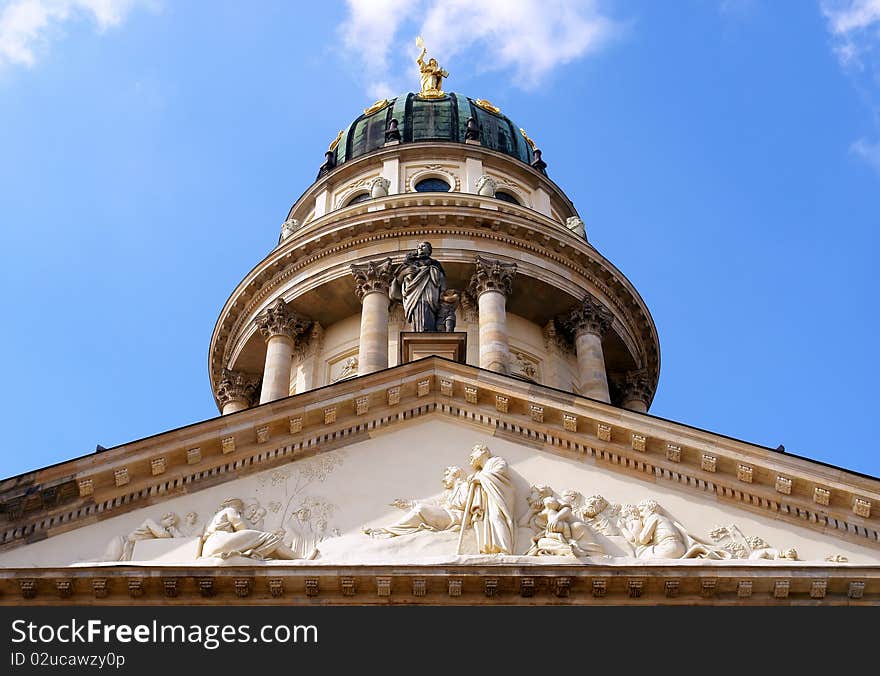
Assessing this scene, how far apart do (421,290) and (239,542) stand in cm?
737

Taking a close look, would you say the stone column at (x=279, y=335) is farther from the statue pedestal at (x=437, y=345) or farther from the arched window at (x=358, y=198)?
the statue pedestal at (x=437, y=345)

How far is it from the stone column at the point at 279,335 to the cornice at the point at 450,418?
1326 cm

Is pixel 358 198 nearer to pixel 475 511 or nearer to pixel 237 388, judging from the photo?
pixel 237 388

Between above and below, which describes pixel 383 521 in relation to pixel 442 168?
below

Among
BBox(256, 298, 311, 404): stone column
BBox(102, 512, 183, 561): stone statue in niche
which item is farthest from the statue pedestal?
BBox(256, 298, 311, 404): stone column

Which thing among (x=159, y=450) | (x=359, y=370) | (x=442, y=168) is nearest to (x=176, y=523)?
(x=159, y=450)

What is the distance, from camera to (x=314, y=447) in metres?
17.3

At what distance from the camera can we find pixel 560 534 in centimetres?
1570

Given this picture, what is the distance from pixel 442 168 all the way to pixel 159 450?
21774 mm

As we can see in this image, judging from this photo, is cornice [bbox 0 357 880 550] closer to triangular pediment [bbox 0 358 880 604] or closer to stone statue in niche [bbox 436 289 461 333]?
triangular pediment [bbox 0 358 880 604]

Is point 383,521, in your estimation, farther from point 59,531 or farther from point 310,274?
point 310,274

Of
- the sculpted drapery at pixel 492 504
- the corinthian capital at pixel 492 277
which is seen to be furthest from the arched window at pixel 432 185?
the sculpted drapery at pixel 492 504
